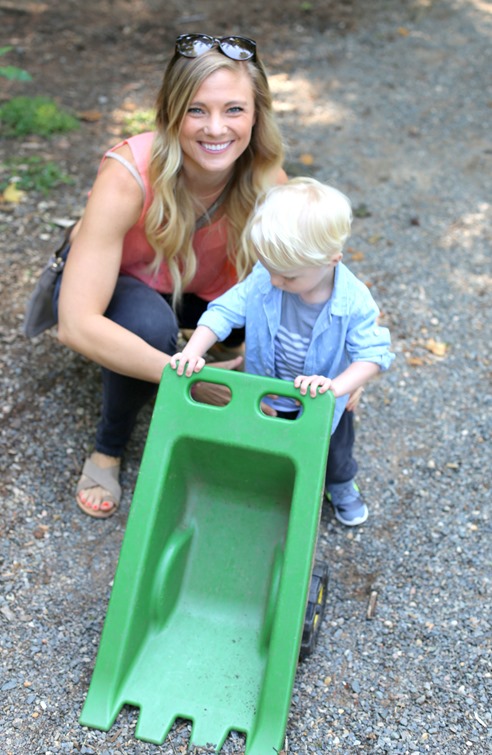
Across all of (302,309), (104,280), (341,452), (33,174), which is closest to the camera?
(302,309)

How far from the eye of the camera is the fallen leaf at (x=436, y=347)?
266 cm

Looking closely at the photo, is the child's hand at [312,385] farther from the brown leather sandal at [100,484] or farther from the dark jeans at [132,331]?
the brown leather sandal at [100,484]

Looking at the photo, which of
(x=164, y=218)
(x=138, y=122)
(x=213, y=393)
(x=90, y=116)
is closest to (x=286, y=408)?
(x=213, y=393)

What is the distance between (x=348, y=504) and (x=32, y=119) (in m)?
2.38

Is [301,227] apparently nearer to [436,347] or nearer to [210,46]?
[210,46]

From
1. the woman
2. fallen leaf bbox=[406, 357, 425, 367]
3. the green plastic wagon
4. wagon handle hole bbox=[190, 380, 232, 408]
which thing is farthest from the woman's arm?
fallen leaf bbox=[406, 357, 425, 367]

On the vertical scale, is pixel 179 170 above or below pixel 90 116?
above

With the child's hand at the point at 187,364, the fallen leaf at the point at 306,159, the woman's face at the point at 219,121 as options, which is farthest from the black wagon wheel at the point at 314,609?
the fallen leaf at the point at 306,159

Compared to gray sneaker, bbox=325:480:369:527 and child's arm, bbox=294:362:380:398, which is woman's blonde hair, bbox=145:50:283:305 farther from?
gray sneaker, bbox=325:480:369:527

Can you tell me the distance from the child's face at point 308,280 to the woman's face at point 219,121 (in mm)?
312

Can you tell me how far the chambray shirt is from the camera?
1.68 meters

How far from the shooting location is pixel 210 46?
5.60ft

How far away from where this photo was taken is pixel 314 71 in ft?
14.1

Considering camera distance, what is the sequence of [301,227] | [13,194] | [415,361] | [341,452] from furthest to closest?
1. [13,194]
2. [415,361]
3. [341,452]
4. [301,227]
